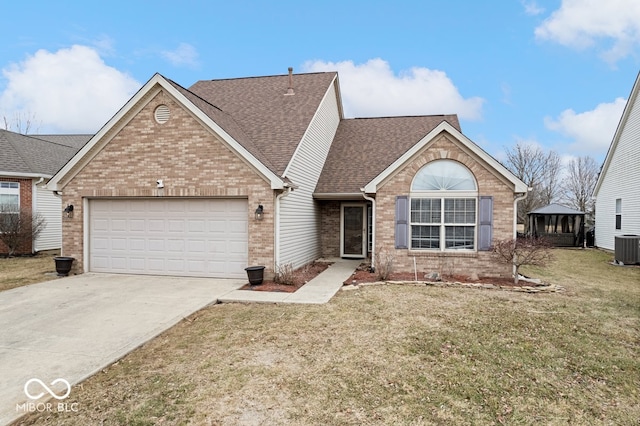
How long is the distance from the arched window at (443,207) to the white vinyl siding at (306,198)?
3.66m

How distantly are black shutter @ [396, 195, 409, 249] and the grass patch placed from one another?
10.3 metres

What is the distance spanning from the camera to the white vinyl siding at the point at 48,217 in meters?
17.7

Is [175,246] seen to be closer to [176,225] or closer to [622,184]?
[176,225]

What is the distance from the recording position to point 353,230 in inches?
606

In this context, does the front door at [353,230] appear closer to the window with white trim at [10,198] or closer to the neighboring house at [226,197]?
the neighboring house at [226,197]

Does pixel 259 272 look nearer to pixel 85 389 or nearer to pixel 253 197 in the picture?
pixel 253 197

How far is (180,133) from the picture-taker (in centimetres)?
1111

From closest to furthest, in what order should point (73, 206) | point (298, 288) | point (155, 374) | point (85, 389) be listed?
point (85, 389) < point (155, 374) < point (298, 288) < point (73, 206)

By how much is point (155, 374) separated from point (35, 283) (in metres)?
8.01

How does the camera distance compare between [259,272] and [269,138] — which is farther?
[269,138]

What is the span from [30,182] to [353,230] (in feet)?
48.5

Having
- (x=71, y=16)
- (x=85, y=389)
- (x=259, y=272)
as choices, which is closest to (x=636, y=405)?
(x=85, y=389)

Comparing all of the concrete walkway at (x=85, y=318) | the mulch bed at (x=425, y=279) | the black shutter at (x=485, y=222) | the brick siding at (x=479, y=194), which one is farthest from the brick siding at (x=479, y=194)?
the concrete walkway at (x=85, y=318)

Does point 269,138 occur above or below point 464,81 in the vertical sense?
below
